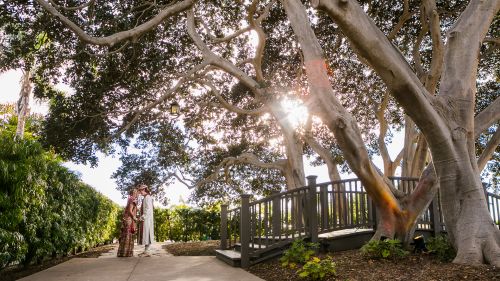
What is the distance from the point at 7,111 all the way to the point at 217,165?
10617 millimetres

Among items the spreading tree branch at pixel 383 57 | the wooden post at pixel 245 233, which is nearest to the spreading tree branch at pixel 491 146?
the spreading tree branch at pixel 383 57

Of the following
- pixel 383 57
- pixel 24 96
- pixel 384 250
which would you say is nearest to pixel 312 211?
pixel 384 250

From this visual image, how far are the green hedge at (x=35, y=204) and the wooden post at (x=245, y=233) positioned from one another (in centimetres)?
369

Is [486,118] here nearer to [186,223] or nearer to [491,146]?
[491,146]

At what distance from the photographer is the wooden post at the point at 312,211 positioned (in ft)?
25.5

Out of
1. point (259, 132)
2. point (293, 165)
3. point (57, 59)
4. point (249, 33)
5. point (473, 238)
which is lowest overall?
point (473, 238)

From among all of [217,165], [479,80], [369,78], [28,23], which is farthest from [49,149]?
[479,80]

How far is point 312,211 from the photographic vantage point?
7863mm

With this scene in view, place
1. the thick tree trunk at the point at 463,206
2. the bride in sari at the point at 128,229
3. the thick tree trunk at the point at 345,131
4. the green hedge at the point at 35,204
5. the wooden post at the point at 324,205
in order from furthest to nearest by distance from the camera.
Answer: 1. the bride in sari at the point at 128,229
2. the wooden post at the point at 324,205
3. the thick tree trunk at the point at 345,131
4. the green hedge at the point at 35,204
5. the thick tree trunk at the point at 463,206

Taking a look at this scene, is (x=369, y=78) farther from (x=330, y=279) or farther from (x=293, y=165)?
(x=330, y=279)

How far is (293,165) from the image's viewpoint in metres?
13.1

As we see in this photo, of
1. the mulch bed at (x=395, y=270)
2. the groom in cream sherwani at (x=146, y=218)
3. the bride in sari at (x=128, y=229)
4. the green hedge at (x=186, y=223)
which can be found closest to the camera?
the mulch bed at (x=395, y=270)

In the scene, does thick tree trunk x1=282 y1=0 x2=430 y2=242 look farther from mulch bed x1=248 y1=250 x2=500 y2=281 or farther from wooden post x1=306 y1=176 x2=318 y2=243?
wooden post x1=306 y1=176 x2=318 y2=243

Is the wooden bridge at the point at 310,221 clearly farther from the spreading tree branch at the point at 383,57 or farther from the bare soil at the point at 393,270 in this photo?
the spreading tree branch at the point at 383,57
